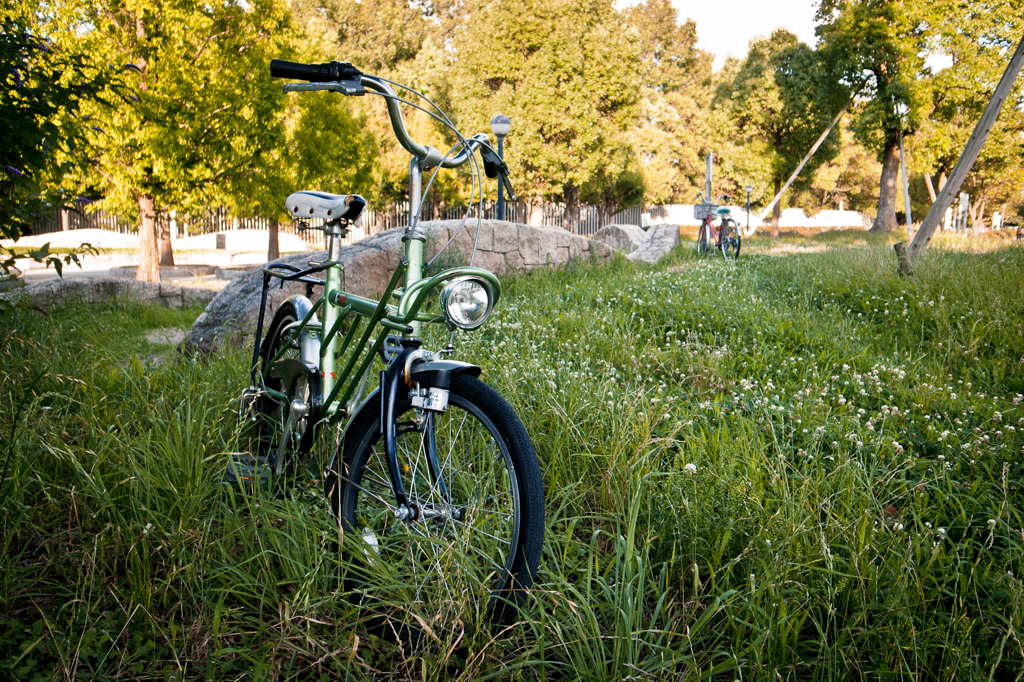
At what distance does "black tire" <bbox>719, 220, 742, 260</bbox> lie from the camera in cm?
1227

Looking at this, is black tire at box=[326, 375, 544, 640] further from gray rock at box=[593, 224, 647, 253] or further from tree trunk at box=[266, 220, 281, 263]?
tree trunk at box=[266, 220, 281, 263]

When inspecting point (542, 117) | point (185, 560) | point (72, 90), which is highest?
point (542, 117)

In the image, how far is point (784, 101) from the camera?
2336 centimetres

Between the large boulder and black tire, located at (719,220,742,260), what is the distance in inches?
149

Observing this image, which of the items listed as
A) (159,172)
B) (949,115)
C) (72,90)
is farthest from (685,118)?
(72,90)

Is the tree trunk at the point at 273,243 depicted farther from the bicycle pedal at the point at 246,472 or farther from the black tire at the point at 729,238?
the bicycle pedal at the point at 246,472

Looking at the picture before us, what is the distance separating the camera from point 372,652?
72.4 inches

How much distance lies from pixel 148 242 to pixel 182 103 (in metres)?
2.62

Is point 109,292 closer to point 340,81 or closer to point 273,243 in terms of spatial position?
point 340,81

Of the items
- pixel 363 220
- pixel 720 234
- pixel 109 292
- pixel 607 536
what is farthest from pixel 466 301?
pixel 363 220

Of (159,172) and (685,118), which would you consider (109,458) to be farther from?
(685,118)

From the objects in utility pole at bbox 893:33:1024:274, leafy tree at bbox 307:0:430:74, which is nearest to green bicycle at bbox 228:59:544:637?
utility pole at bbox 893:33:1024:274

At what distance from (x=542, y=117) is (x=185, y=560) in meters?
20.3

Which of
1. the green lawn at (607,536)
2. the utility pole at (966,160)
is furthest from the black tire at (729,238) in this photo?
the green lawn at (607,536)
